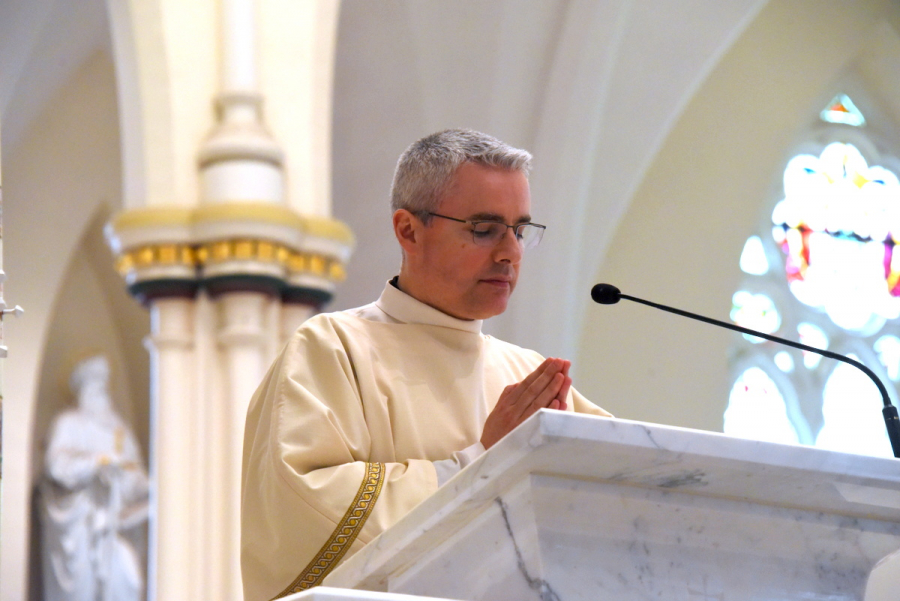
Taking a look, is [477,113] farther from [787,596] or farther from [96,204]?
[787,596]

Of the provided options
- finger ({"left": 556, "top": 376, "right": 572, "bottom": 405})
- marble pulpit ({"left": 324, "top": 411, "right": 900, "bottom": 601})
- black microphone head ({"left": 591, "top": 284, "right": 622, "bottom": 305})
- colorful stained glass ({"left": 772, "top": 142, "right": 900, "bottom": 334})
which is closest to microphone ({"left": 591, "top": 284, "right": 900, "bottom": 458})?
Answer: black microphone head ({"left": 591, "top": 284, "right": 622, "bottom": 305})

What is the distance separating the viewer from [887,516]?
1776 millimetres

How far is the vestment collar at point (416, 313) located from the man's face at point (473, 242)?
87mm

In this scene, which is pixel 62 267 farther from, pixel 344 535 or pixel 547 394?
pixel 547 394

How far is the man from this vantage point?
7.47 feet

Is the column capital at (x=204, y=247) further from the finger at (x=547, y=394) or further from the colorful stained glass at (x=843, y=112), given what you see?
the colorful stained glass at (x=843, y=112)

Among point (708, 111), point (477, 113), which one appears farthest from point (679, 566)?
point (708, 111)

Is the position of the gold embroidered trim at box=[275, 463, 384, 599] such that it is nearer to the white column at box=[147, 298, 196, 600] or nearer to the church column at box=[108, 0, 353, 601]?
the church column at box=[108, 0, 353, 601]

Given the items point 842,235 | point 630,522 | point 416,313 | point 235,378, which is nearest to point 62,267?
point 235,378

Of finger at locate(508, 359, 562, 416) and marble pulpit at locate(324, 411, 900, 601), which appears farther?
finger at locate(508, 359, 562, 416)

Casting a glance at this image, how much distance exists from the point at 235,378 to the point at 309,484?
12.2 ft

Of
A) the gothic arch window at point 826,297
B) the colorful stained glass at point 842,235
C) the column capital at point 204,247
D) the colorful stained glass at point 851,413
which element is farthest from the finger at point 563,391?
the colorful stained glass at point 842,235

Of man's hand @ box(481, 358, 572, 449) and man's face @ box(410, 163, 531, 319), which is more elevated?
man's face @ box(410, 163, 531, 319)

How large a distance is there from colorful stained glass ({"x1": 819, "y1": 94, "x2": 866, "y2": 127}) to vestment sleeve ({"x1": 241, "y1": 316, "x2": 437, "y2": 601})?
9935 mm
